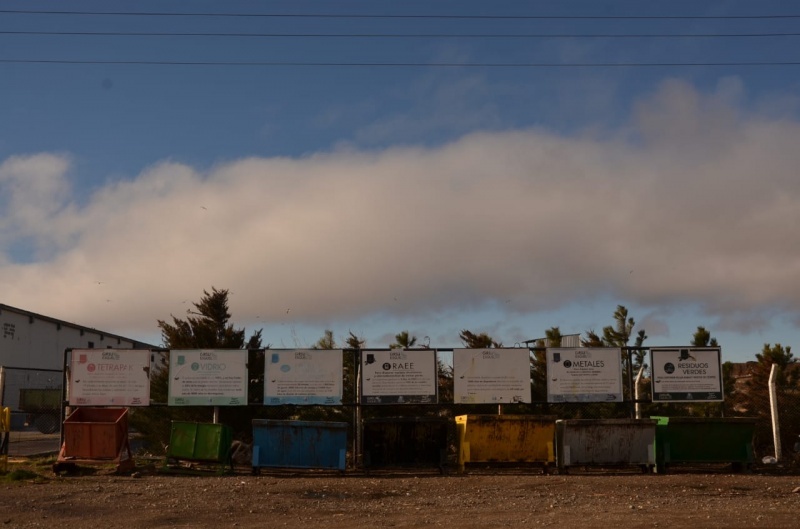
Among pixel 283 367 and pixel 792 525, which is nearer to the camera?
pixel 792 525

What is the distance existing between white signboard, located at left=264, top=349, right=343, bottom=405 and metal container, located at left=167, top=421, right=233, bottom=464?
1756mm

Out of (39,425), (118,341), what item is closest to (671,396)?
(39,425)

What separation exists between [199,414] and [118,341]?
45410 millimetres

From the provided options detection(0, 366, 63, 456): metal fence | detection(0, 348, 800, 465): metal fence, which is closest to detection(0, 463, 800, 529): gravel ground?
detection(0, 348, 800, 465): metal fence

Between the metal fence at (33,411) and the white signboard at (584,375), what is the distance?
39.2ft

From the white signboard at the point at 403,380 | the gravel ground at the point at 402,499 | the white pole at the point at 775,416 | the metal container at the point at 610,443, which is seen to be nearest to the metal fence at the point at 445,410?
the white signboard at the point at 403,380

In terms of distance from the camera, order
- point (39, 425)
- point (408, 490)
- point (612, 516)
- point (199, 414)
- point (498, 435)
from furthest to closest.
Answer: point (39, 425) < point (199, 414) < point (498, 435) < point (408, 490) < point (612, 516)

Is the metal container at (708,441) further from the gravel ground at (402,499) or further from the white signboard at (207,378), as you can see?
the white signboard at (207,378)

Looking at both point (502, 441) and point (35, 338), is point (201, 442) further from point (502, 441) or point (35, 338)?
point (35, 338)

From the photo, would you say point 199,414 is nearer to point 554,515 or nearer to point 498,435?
point 498,435

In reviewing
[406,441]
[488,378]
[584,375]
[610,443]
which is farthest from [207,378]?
[610,443]

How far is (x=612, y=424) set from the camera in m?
18.3

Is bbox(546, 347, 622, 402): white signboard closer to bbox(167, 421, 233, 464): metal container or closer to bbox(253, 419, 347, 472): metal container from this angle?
bbox(253, 419, 347, 472): metal container

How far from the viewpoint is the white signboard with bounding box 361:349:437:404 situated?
19953 millimetres
